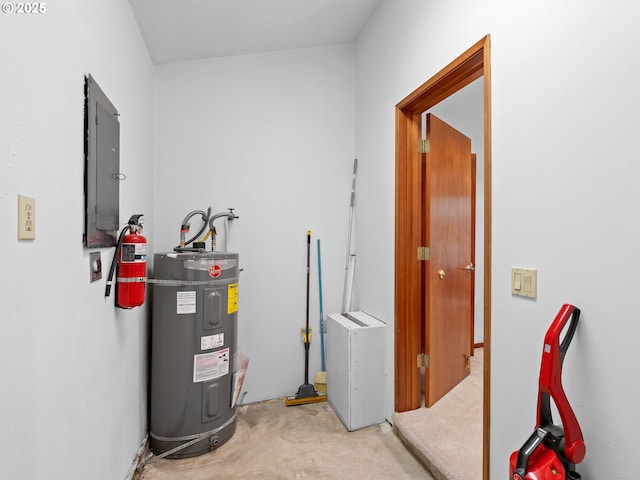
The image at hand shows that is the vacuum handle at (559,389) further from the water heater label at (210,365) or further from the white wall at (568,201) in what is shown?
the water heater label at (210,365)

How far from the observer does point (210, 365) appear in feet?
6.76

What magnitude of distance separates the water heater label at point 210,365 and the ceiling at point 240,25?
2.06 metres

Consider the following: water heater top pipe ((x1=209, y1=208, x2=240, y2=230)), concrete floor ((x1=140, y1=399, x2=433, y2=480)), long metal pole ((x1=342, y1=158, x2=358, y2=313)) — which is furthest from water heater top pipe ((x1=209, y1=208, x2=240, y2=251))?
concrete floor ((x1=140, y1=399, x2=433, y2=480))

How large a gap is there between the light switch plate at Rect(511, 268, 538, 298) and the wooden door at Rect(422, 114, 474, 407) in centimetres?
99

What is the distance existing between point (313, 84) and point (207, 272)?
1.83 m

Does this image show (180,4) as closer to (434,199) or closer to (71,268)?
(71,268)

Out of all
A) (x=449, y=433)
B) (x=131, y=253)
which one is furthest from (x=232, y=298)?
(x=449, y=433)

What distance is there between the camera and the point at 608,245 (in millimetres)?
1005

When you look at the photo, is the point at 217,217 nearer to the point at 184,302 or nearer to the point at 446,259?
the point at 184,302

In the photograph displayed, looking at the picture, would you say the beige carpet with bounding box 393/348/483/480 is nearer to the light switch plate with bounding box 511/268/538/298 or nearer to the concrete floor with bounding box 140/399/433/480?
the concrete floor with bounding box 140/399/433/480

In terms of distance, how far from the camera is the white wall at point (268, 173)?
8.36ft

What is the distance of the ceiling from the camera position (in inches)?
79.1

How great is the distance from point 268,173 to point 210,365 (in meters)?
1.51

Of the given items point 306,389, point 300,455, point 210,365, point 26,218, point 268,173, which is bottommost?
point 300,455
